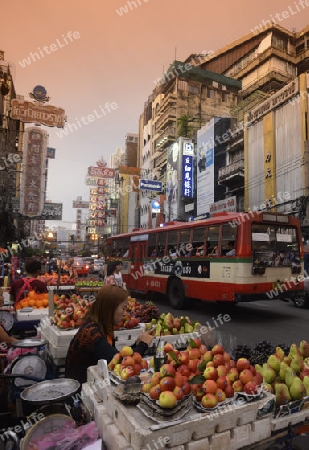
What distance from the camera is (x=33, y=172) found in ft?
84.1

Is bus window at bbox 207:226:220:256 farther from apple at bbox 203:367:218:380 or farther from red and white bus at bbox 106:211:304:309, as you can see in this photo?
apple at bbox 203:367:218:380

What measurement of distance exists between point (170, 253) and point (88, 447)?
1139 centimetres

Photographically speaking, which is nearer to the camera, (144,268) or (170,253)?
(170,253)

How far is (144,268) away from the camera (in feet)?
49.9

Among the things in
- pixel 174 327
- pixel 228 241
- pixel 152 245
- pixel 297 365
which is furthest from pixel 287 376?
pixel 152 245

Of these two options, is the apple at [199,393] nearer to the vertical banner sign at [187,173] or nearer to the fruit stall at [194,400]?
the fruit stall at [194,400]

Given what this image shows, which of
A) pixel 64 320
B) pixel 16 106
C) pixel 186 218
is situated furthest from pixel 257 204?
pixel 64 320

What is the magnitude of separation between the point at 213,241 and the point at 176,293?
327 centimetres

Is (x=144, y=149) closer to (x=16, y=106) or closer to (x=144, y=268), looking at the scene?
(x=16, y=106)

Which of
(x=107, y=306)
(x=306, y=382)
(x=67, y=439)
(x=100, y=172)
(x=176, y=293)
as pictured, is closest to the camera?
(x=67, y=439)

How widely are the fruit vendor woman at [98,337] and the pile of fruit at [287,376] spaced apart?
1329 mm

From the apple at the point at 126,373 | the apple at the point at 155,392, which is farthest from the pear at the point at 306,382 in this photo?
the apple at the point at 126,373

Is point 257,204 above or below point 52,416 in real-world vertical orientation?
above

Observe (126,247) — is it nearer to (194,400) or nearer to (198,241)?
(198,241)
